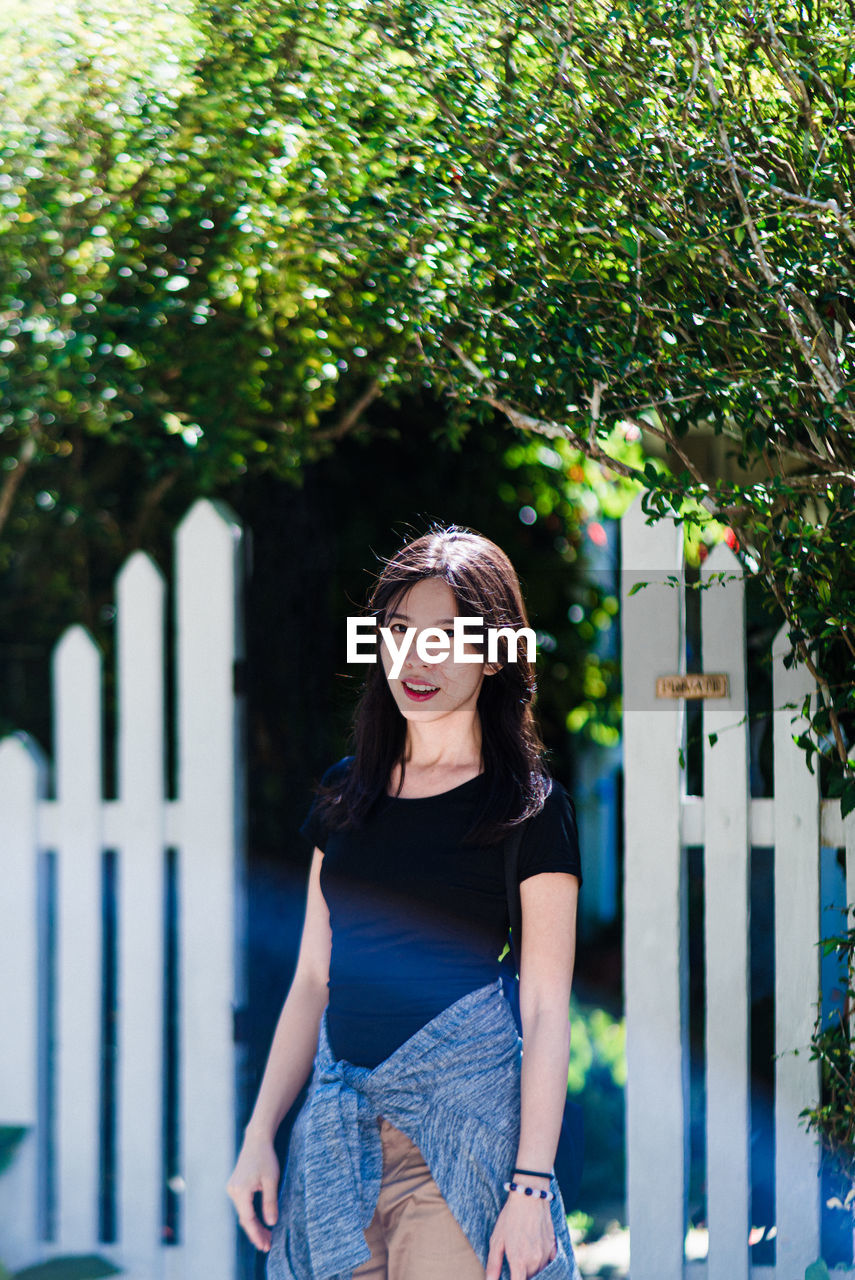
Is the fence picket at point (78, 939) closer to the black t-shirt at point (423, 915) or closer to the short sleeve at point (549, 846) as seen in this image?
the black t-shirt at point (423, 915)

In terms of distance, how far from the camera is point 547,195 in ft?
7.81

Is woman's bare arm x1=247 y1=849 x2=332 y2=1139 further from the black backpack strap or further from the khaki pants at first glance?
the black backpack strap

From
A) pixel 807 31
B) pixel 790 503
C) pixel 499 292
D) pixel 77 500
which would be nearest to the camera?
pixel 807 31

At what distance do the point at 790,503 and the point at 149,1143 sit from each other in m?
2.09

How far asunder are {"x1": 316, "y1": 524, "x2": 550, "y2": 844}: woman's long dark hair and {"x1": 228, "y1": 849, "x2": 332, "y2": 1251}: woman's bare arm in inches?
6.5

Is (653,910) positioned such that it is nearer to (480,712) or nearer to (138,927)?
(480,712)

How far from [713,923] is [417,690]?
1145 mm

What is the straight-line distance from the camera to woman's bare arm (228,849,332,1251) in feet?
6.59

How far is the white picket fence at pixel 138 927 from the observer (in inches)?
113

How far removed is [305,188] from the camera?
2885 mm

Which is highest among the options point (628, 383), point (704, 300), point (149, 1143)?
point (704, 300)

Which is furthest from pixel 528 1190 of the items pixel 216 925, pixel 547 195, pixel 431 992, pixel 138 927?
pixel 547 195

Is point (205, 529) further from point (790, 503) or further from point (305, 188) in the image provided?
point (790, 503)

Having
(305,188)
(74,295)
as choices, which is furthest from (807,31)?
(74,295)
